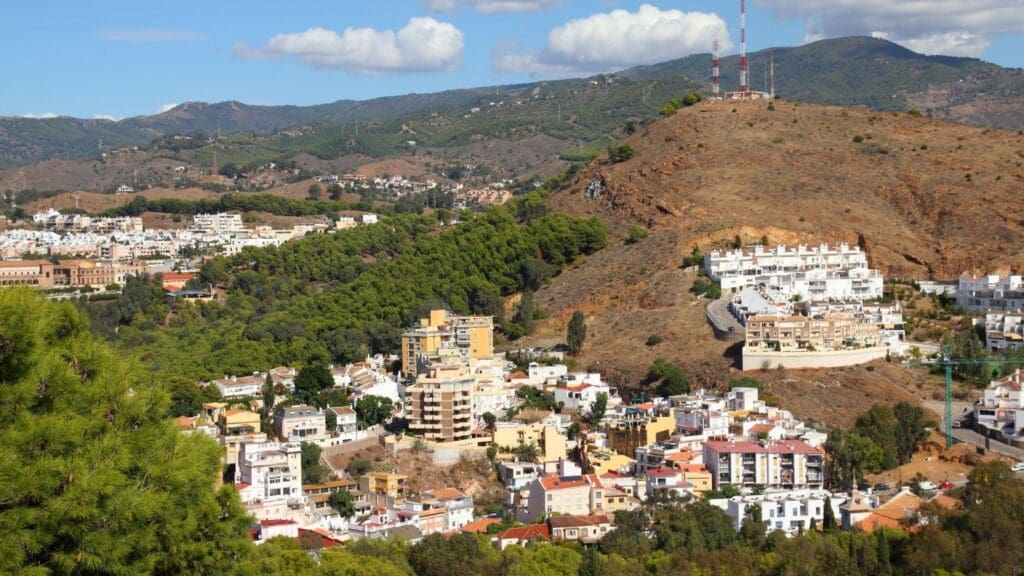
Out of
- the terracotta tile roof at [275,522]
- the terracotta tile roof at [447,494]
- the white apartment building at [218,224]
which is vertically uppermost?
the white apartment building at [218,224]

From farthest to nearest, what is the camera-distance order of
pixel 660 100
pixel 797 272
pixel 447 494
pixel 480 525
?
pixel 660 100
pixel 797 272
pixel 447 494
pixel 480 525

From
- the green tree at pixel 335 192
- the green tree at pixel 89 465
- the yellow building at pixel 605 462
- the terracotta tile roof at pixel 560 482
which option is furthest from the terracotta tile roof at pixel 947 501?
the green tree at pixel 335 192

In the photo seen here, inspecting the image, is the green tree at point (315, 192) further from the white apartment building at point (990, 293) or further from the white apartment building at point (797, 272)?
the white apartment building at point (990, 293)

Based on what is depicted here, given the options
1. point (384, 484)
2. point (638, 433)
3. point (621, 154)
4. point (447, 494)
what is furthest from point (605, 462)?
point (621, 154)

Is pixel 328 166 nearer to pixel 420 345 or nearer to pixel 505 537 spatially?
pixel 420 345

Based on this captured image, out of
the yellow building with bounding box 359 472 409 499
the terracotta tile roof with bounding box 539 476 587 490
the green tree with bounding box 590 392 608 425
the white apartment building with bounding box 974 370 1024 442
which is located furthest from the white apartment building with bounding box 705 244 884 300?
the yellow building with bounding box 359 472 409 499

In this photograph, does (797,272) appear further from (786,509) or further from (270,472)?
(270,472)
